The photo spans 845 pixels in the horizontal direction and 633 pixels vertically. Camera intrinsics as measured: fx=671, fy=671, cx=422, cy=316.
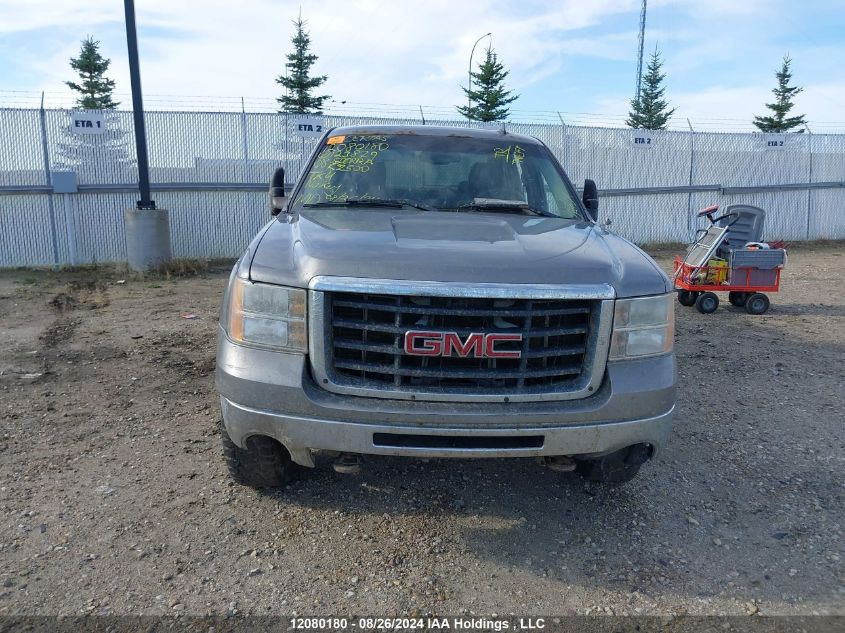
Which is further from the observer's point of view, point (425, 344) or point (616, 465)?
point (616, 465)

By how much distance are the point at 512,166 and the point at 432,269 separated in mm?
1977

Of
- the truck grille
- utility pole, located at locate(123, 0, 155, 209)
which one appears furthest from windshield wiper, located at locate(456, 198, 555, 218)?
utility pole, located at locate(123, 0, 155, 209)

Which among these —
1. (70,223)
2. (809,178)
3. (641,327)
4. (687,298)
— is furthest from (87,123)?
(809,178)

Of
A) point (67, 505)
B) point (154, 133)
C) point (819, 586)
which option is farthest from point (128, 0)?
point (819, 586)

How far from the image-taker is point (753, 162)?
15.8 m

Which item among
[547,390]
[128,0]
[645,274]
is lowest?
[547,390]

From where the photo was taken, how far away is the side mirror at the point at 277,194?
14.5 ft

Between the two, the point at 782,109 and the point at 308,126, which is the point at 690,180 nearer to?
the point at 308,126

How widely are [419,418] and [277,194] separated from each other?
2.63 metres

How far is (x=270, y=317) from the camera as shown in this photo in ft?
9.27

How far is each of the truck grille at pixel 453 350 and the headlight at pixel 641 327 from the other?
0.39 feet

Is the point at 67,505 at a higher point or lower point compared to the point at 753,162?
lower

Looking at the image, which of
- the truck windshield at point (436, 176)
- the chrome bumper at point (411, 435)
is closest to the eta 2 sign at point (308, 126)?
the truck windshield at point (436, 176)

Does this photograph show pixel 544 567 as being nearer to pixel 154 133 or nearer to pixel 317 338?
pixel 317 338
